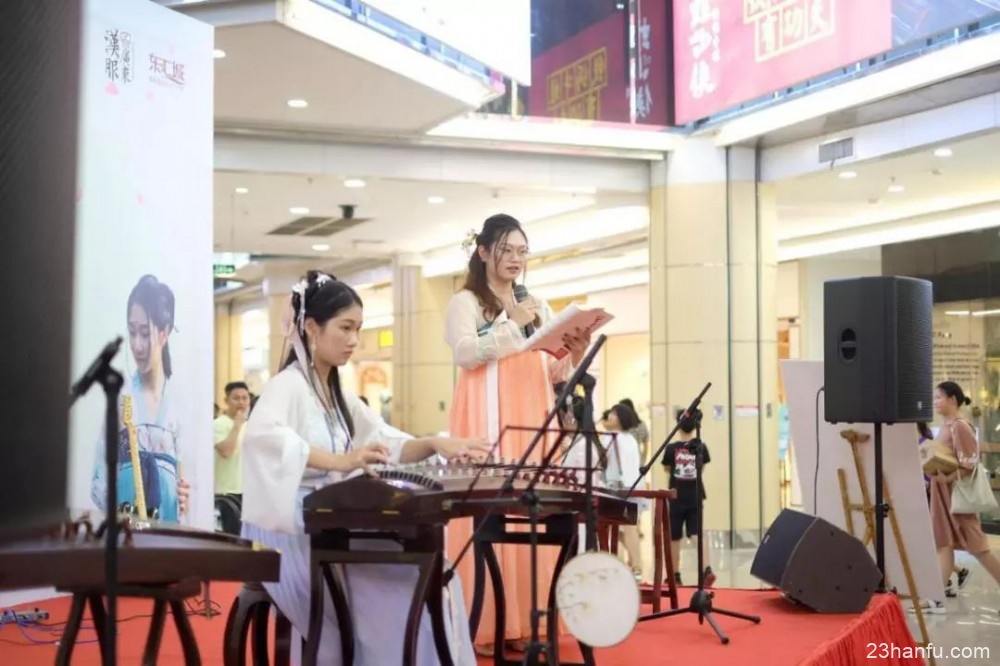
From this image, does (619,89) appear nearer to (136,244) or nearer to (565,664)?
(136,244)

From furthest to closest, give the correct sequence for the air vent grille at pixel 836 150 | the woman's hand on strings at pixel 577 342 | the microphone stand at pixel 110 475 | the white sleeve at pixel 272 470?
the air vent grille at pixel 836 150, the woman's hand on strings at pixel 577 342, the white sleeve at pixel 272 470, the microphone stand at pixel 110 475

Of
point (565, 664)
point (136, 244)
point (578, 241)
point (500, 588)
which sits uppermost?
point (578, 241)

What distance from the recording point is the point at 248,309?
27344mm

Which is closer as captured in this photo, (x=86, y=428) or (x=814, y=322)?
(x=86, y=428)

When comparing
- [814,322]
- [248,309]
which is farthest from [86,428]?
[248,309]

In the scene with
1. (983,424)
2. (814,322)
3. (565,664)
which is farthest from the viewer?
(814,322)

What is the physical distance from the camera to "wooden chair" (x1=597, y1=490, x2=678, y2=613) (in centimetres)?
506

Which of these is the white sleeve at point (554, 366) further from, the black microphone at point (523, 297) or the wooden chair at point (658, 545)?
the wooden chair at point (658, 545)

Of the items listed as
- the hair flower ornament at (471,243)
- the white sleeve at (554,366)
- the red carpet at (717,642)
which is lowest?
the red carpet at (717,642)

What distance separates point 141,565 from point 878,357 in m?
3.48

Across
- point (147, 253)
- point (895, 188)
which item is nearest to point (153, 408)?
point (147, 253)

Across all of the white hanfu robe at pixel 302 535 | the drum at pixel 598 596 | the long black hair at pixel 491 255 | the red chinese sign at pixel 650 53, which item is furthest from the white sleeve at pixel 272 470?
the red chinese sign at pixel 650 53

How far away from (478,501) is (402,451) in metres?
0.59

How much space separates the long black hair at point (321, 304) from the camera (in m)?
3.27
